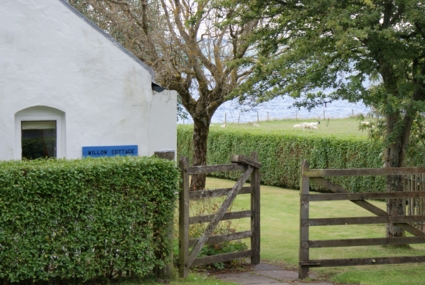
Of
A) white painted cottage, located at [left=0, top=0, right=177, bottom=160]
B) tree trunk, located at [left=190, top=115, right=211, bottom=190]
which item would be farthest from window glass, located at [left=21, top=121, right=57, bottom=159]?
tree trunk, located at [left=190, top=115, right=211, bottom=190]

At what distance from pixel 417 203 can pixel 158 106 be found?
25.1ft

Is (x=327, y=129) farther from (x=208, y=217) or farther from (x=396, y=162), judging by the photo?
(x=208, y=217)

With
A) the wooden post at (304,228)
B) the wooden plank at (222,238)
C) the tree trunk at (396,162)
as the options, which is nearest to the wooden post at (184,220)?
the wooden plank at (222,238)

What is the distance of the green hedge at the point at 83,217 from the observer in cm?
705

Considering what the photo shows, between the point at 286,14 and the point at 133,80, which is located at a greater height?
the point at 286,14

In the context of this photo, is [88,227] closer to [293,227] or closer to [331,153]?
[293,227]

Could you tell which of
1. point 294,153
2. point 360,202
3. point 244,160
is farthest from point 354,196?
point 294,153

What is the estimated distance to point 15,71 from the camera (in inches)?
360

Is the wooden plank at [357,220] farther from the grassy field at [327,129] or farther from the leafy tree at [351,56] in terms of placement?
the grassy field at [327,129]

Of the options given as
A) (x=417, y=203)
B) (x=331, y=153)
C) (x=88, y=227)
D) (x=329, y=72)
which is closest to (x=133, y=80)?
(x=88, y=227)

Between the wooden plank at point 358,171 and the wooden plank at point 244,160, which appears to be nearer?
the wooden plank at point 358,171

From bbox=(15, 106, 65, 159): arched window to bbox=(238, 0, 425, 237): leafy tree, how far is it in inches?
164

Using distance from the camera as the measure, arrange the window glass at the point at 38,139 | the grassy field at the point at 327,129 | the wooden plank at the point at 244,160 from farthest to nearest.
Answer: the grassy field at the point at 327,129 < the wooden plank at the point at 244,160 < the window glass at the point at 38,139

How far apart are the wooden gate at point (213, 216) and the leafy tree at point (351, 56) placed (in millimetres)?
2442
